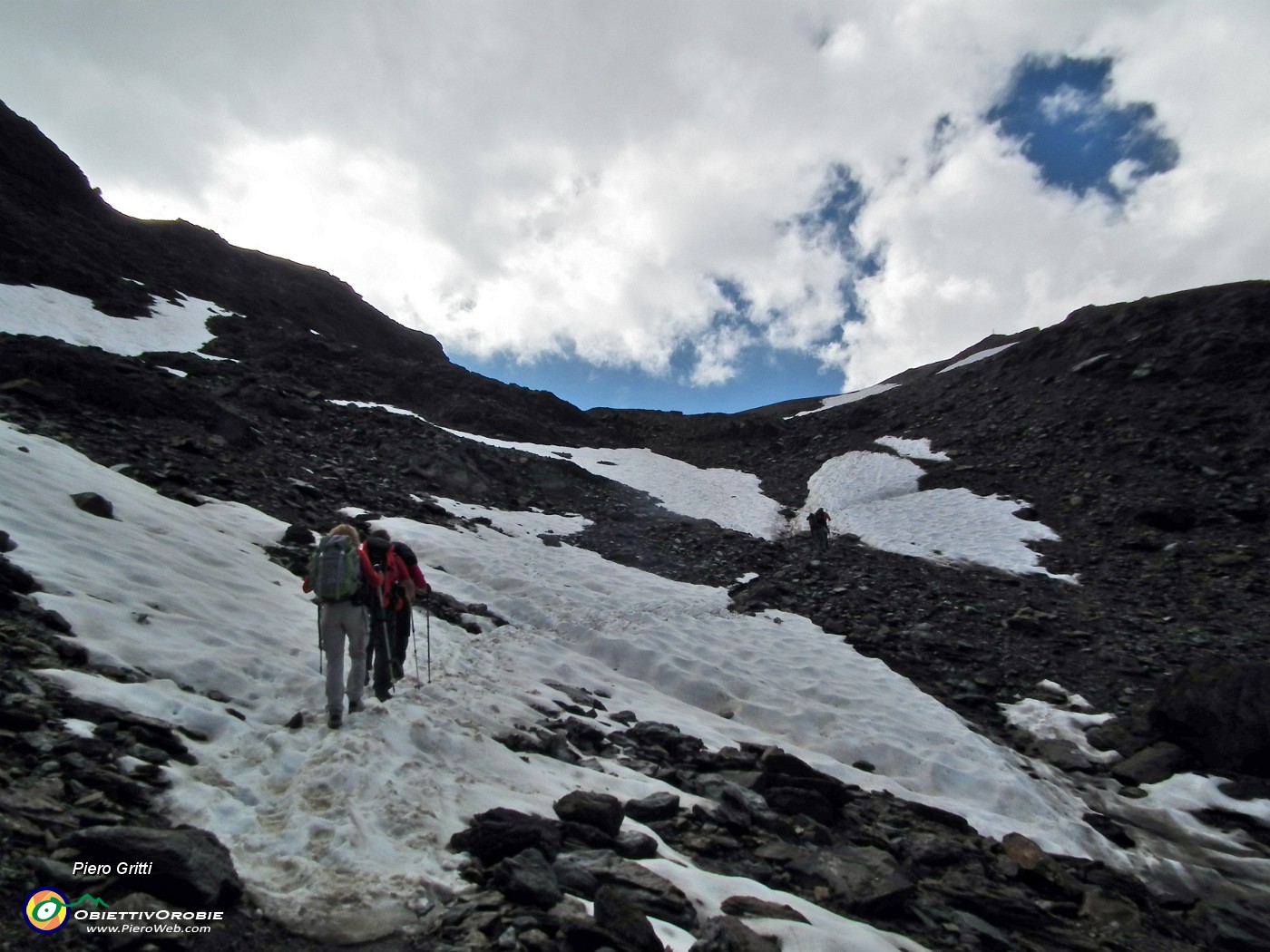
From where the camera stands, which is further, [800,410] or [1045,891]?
[800,410]

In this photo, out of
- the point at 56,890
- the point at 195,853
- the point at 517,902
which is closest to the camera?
the point at 56,890

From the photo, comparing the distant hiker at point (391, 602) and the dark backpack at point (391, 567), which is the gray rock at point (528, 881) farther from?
the dark backpack at point (391, 567)

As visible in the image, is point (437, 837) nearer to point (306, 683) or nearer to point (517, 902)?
point (517, 902)

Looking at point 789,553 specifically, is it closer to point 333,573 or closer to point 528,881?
point 333,573

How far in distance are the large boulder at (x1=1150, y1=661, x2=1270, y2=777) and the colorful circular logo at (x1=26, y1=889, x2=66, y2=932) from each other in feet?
45.3

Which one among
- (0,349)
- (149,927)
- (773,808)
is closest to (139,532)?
(149,927)

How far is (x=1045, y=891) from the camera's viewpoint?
7.46 metres

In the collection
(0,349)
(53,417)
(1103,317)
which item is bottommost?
(53,417)

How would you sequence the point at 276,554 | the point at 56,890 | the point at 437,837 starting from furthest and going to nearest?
the point at 276,554 → the point at 437,837 → the point at 56,890

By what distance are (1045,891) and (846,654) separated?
744 centimetres

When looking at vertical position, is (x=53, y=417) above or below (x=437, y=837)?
above

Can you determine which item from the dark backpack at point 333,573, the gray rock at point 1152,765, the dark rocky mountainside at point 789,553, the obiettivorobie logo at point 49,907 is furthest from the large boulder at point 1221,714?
the obiettivorobie logo at point 49,907

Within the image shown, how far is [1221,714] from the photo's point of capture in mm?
10680

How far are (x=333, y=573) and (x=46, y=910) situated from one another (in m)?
4.31
